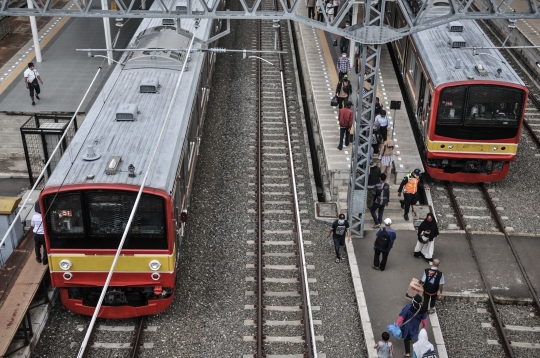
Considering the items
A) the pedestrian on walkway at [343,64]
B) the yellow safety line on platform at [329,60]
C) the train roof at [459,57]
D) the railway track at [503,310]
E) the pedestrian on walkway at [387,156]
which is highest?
the train roof at [459,57]

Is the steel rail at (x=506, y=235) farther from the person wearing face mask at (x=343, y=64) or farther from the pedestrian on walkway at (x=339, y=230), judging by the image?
the person wearing face mask at (x=343, y=64)

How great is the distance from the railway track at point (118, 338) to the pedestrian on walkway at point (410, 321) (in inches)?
176

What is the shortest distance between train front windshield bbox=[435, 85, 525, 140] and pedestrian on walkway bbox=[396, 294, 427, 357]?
647 centimetres

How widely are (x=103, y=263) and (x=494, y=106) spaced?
10198mm

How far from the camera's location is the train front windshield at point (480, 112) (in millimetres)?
17406

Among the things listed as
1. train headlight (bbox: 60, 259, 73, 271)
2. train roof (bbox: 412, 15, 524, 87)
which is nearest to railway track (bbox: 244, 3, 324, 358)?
train headlight (bbox: 60, 259, 73, 271)

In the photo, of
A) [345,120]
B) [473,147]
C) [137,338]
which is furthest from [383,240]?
[137,338]

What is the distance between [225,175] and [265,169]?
1103 mm

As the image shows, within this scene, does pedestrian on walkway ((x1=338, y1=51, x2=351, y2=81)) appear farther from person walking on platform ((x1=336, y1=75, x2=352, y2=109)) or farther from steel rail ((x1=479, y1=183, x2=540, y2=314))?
steel rail ((x1=479, y1=183, x2=540, y2=314))

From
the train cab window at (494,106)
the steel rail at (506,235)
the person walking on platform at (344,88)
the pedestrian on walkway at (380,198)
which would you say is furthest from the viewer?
the person walking on platform at (344,88)

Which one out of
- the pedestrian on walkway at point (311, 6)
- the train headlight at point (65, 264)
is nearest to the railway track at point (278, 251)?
the train headlight at point (65, 264)

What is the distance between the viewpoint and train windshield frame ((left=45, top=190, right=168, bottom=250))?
12227mm

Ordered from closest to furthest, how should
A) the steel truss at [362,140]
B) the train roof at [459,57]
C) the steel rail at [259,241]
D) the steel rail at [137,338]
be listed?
the steel rail at [137,338], the steel rail at [259,241], the steel truss at [362,140], the train roof at [459,57]

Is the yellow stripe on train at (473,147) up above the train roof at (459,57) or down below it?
below
